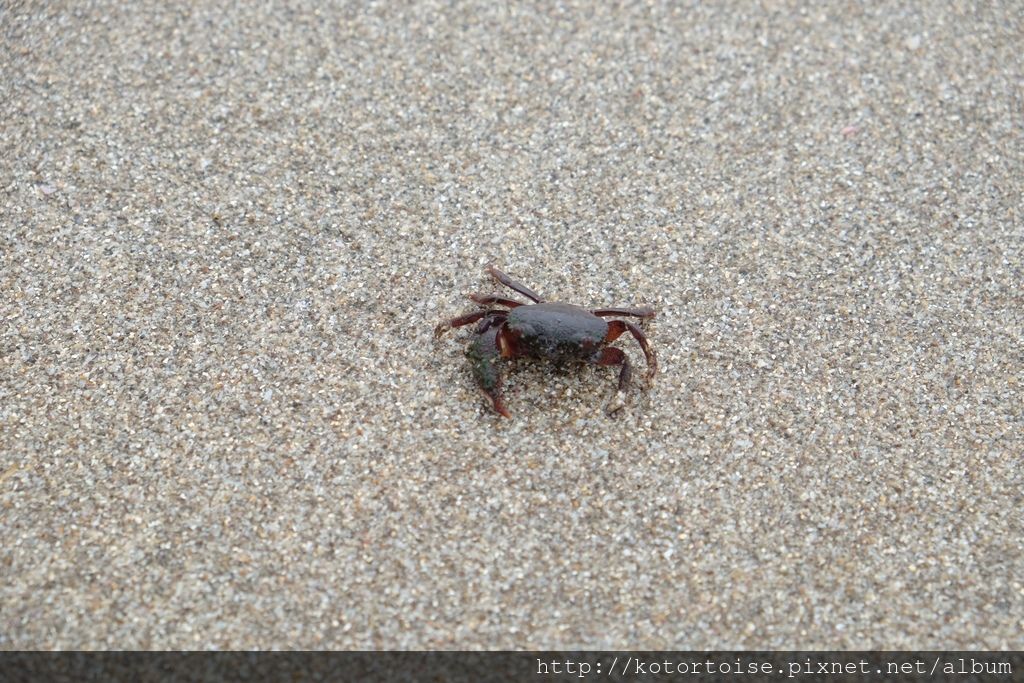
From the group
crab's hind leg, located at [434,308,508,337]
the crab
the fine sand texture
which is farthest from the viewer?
crab's hind leg, located at [434,308,508,337]

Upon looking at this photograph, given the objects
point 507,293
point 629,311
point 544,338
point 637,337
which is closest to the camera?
point 544,338

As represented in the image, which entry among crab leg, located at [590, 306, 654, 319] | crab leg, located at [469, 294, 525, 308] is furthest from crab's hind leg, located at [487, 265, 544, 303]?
crab leg, located at [590, 306, 654, 319]

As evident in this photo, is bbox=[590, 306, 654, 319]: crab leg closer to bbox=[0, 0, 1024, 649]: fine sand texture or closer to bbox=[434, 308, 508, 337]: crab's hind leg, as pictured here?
bbox=[0, 0, 1024, 649]: fine sand texture

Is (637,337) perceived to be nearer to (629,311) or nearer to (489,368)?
(629,311)

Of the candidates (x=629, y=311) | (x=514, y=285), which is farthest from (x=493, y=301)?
(x=629, y=311)

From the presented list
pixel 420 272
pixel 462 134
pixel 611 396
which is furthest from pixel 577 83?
pixel 611 396

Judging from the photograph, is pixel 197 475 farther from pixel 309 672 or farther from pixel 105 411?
pixel 309 672

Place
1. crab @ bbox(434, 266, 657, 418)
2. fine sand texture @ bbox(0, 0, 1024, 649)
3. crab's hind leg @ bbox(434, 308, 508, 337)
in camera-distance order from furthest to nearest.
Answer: crab's hind leg @ bbox(434, 308, 508, 337) < crab @ bbox(434, 266, 657, 418) < fine sand texture @ bbox(0, 0, 1024, 649)
